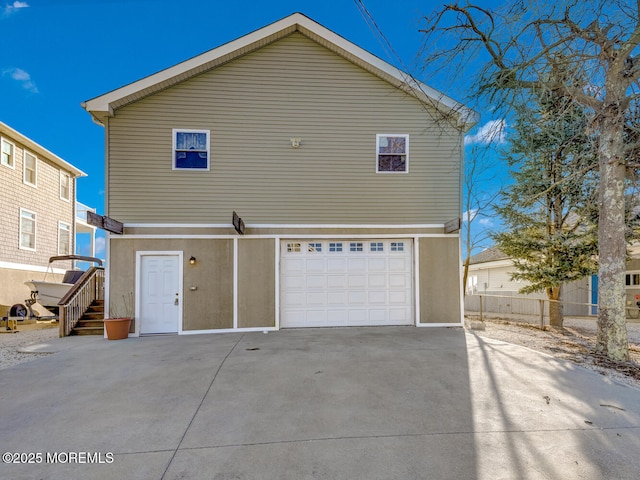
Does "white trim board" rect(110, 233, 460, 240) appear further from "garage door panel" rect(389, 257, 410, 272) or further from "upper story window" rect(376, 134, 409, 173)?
"upper story window" rect(376, 134, 409, 173)

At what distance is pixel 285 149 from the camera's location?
28.0 ft

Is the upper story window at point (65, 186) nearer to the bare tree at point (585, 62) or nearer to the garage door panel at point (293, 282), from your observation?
the garage door panel at point (293, 282)

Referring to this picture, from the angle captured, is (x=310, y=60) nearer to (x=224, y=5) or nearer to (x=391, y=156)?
(x=391, y=156)

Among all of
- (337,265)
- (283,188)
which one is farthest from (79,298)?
(337,265)

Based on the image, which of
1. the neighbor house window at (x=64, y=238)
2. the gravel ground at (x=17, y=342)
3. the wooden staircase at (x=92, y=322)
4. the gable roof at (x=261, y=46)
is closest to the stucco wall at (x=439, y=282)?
the gable roof at (x=261, y=46)

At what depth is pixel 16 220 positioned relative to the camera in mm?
12914

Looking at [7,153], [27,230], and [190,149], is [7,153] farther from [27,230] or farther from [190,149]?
[190,149]

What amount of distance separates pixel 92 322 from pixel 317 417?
7752mm

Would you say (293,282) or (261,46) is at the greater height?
(261,46)

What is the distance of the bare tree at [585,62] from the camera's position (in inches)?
227

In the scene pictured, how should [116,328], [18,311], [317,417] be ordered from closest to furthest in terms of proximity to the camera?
[317,417] → [116,328] → [18,311]

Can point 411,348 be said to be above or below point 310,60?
below

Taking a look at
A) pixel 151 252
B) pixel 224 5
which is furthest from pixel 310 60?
pixel 151 252

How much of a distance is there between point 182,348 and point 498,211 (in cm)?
963
